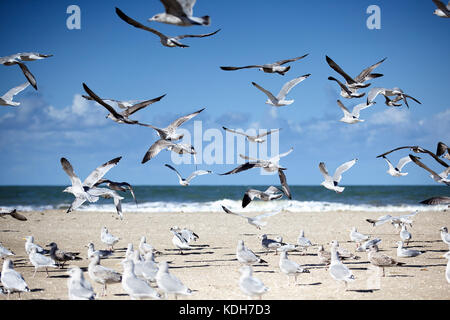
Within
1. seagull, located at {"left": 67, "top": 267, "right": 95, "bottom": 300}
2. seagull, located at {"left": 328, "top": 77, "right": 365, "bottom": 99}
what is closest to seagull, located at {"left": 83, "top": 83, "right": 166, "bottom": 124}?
seagull, located at {"left": 67, "top": 267, "right": 95, "bottom": 300}

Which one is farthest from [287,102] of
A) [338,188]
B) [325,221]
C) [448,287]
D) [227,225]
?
[325,221]

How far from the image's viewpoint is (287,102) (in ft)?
36.1

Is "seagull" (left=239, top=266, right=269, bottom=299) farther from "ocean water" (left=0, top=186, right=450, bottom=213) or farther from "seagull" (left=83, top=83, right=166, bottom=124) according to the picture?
"ocean water" (left=0, top=186, right=450, bottom=213)

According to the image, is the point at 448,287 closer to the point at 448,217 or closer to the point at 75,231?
the point at 75,231

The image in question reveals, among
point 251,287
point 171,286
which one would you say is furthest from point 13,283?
point 251,287

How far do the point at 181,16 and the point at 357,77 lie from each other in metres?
5.46

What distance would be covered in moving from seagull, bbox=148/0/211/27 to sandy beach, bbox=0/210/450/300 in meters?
4.25

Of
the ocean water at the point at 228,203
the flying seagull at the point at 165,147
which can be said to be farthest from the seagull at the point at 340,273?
the ocean water at the point at 228,203

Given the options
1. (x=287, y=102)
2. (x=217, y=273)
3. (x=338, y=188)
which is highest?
(x=287, y=102)

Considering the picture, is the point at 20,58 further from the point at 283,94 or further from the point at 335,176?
the point at 335,176

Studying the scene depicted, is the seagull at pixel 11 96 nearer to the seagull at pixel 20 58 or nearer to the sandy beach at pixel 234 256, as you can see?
the seagull at pixel 20 58
